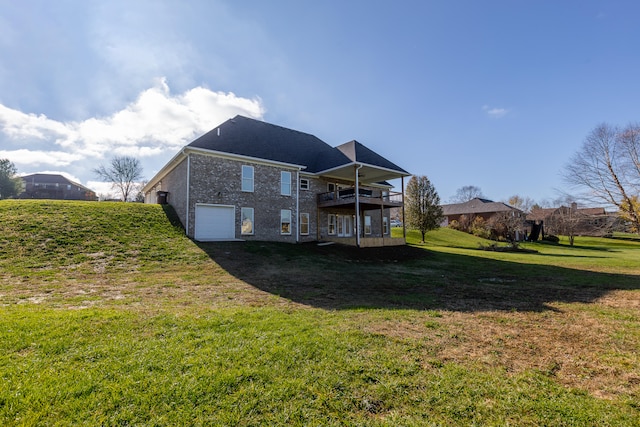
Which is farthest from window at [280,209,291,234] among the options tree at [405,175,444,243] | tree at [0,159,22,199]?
tree at [0,159,22,199]

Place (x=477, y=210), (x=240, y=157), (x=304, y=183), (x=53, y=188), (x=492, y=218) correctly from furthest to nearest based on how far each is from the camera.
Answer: (x=53, y=188) → (x=477, y=210) → (x=492, y=218) → (x=304, y=183) → (x=240, y=157)

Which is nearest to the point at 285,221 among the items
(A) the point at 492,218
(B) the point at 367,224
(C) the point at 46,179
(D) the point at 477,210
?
(B) the point at 367,224

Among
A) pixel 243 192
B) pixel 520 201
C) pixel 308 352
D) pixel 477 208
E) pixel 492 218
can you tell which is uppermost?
pixel 520 201

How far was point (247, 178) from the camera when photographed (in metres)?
18.0

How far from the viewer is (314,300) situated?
271 inches

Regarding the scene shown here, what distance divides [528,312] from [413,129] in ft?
43.7

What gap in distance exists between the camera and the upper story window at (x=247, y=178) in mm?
17891

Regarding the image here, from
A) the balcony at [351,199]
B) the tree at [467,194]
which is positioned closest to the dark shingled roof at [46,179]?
the balcony at [351,199]

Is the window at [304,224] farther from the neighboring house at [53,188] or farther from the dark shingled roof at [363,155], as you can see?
the neighboring house at [53,188]

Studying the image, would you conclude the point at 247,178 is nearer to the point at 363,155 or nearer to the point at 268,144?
the point at 268,144

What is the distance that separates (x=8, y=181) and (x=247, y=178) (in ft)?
145

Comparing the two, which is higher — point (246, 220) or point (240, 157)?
point (240, 157)

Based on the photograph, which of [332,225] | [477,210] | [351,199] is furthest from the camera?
[477,210]

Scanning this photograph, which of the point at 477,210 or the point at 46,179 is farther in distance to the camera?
Result: the point at 46,179
